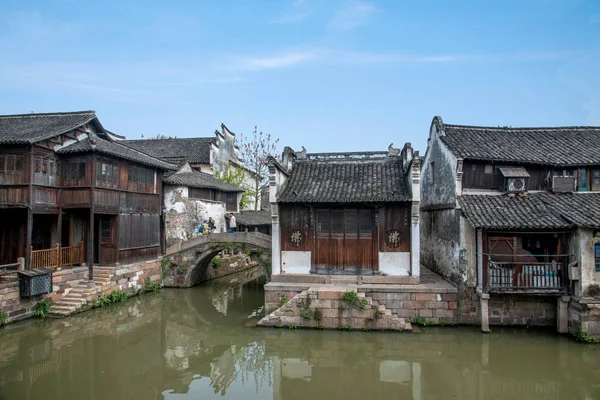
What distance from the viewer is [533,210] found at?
14086 mm

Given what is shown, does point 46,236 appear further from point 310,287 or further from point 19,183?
point 310,287

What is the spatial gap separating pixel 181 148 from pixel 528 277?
2719 centimetres

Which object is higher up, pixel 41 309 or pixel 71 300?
pixel 71 300

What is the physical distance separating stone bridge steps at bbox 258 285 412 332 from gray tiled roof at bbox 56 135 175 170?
405 inches

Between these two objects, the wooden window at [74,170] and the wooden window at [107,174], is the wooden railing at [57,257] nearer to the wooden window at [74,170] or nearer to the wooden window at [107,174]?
the wooden window at [74,170]

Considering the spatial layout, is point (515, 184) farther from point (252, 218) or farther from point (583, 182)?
point (252, 218)

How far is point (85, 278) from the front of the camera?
1830cm

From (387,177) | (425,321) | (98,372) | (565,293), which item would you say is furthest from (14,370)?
(565,293)

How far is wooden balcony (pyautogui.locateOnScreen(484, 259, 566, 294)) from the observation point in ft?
44.2

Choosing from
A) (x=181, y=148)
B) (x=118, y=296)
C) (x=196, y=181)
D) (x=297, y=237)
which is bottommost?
(x=118, y=296)

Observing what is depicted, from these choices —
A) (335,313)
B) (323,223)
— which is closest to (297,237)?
(323,223)

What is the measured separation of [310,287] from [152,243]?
11321mm

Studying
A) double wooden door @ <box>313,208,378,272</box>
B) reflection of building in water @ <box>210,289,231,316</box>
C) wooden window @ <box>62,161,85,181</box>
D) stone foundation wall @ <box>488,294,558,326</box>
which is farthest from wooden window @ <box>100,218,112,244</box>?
stone foundation wall @ <box>488,294,558,326</box>

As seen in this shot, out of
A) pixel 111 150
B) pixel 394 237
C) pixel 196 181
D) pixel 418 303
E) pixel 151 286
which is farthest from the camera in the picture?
pixel 196 181
